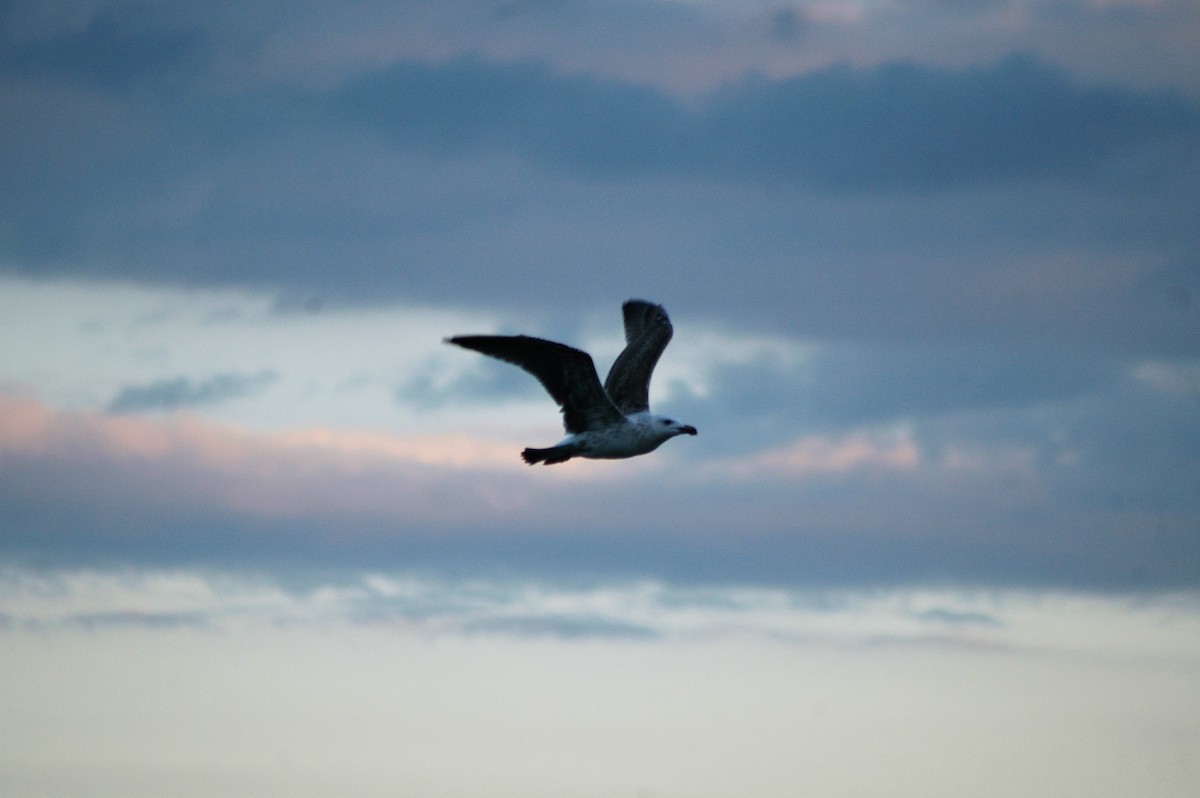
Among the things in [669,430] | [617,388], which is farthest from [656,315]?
[669,430]

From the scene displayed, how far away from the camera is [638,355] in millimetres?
62562

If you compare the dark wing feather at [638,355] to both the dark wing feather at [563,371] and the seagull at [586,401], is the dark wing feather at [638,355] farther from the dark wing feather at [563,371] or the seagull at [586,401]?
the dark wing feather at [563,371]

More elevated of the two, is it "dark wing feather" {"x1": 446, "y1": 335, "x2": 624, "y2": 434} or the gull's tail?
"dark wing feather" {"x1": 446, "y1": 335, "x2": 624, "y2": 434}

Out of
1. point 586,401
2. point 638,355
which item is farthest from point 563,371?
point 638,355

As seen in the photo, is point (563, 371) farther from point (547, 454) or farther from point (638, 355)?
point (638, 355)

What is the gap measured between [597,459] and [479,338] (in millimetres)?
8324

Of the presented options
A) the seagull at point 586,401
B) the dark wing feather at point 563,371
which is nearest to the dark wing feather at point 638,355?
the seagull at point 586,401

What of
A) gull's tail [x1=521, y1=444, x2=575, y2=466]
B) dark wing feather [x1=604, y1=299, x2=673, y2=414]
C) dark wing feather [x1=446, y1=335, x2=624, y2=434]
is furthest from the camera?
dark wing feather [x1=604, y1=299, x2=673, y2=414]

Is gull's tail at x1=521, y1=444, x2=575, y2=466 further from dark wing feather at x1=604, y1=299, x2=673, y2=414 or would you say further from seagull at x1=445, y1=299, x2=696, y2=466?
dark wing feather at x1=604, y1=299, x2=673, y2=414

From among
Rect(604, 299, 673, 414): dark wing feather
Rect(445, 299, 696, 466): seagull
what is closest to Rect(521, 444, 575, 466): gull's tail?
Rect(445, 299, 696, 466): seagull

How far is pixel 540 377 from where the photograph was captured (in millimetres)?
52656

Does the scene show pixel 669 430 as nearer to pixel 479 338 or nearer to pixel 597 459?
pixel 597 459

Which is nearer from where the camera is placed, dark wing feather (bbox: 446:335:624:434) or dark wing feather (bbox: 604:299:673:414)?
dark wing feather (bbox: 446:335:624:434)

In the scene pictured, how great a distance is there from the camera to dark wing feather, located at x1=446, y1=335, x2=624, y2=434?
48.6 meters
